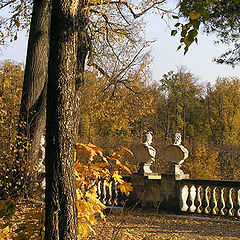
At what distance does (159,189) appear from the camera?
10.0 metres

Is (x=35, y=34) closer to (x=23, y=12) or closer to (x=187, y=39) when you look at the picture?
(x=23, y=12)

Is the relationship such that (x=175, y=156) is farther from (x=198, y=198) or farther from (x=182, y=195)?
(x=198, y=198)

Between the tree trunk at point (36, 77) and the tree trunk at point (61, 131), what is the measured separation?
613cm

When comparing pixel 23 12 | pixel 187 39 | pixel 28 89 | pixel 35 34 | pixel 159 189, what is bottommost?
pixel 159 189

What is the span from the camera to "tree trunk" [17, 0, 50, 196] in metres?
9.23

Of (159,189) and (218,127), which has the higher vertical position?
(218,127)

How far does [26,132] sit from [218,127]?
2937 cm

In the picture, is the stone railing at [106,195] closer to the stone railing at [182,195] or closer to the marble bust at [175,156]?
the stone railing at [182,195]

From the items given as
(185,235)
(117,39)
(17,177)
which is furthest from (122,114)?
(185,235)

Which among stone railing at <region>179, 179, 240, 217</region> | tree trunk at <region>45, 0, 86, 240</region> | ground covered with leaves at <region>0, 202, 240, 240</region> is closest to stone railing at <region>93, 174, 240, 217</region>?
stone railing at <region>179, 179, 240, 217</region>

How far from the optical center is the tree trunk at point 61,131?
9.43 ft

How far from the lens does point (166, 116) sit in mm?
34812

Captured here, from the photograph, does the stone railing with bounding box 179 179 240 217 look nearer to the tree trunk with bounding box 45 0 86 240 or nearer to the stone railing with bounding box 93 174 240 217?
the stone railing with bounding box 93 174 240 217

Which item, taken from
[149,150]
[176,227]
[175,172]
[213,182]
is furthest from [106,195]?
[176,227]
